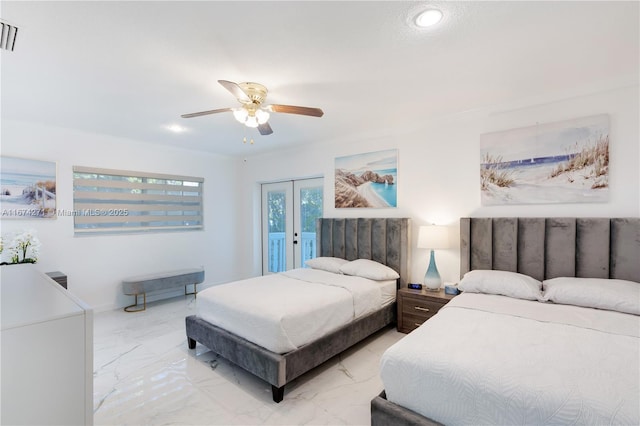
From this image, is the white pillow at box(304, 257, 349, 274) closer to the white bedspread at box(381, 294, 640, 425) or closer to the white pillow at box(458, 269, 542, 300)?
the white pillow at box(458, 269, 542, 300)

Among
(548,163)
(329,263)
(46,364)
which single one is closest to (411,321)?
(329,263)

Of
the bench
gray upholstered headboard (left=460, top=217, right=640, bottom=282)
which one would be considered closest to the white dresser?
gray upholstered headboard (left=460, top=217, right=640, bottom=282)

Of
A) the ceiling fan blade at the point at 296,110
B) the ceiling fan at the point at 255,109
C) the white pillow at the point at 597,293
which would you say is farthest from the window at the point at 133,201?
the white pillow at the point at 597,293

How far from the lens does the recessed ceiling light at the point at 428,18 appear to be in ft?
5.37

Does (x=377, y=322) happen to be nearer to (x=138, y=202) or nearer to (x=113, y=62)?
(x=113, y=62)

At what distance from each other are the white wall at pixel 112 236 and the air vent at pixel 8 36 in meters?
2.20

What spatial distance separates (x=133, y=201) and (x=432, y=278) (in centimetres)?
429

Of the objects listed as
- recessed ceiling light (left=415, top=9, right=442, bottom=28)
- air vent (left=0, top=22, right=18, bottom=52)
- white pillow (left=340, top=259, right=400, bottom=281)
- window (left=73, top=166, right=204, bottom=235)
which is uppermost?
recessed ceiling light (left=415, top=9, right=442, bottom=28)

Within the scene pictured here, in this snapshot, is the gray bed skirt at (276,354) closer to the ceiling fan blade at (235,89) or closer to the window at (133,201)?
the ceiling fan blade at (235,89)

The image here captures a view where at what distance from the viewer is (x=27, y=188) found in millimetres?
3566

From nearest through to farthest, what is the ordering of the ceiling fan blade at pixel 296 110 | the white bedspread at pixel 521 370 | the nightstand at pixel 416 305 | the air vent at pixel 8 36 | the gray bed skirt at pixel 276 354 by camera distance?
1. the white bedspread at pixel 521 370
2. the air vent at pixel 8 36
3. the gray bed skirt at pixel 276 354
4. the ceiling fan blade at pixel 296 110
5. the nightstand at pixel 416 305

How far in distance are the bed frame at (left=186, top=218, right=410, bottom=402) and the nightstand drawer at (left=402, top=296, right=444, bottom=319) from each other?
215 mm

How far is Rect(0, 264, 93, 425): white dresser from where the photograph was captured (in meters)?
0.72

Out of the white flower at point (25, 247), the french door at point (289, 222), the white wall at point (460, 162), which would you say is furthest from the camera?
the french door at point (289, 222)
